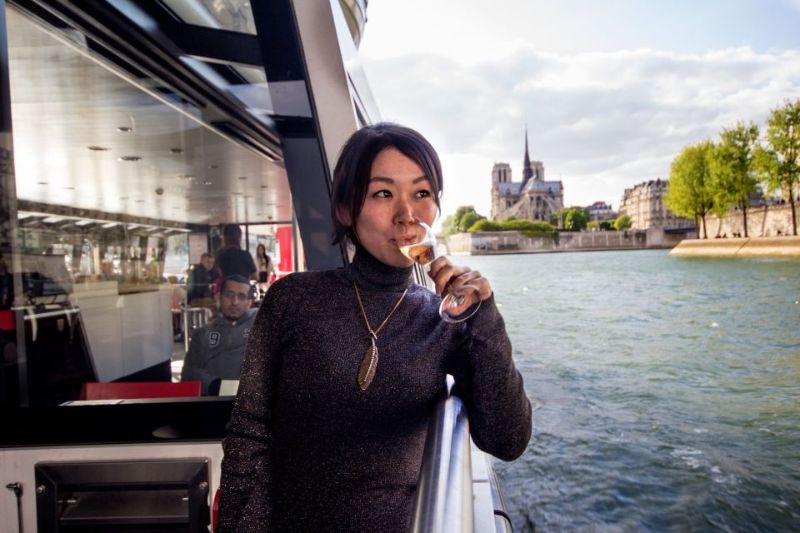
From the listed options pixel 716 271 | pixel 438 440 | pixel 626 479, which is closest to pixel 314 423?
pixel 438 440

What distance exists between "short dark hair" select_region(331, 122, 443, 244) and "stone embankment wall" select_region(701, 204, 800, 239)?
61.2 metres

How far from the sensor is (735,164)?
178ft

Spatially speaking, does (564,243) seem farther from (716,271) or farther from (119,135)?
(119,135)

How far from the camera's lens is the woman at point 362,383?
1.15 meters

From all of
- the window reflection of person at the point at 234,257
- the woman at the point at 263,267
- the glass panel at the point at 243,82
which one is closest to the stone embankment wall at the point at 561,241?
the woman at the point at 263,267

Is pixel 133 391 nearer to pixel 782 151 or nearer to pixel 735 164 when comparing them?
pixel 782 151

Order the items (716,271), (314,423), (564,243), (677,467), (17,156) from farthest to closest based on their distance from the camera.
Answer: (564,243) → (716,271) → (677,467) → (17,156) → (314,423)

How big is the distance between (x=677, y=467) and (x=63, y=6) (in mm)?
9919

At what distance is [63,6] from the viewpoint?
2.07 metres

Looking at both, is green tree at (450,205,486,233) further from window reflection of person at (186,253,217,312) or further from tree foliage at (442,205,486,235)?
window reflection of person at (186,253,217,312)

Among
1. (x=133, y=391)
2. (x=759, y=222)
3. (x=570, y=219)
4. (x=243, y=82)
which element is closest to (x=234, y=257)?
(x=243, y=82)

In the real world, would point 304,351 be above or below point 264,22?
below

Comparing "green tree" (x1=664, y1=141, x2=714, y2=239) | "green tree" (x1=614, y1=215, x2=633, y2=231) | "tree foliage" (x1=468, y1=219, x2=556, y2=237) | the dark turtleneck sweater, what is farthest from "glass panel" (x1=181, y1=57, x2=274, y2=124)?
"green tree" (x1=614, y1=215, x2=633, y2=231)

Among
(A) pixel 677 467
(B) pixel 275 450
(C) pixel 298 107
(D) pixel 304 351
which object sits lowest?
(A) pixel 677 467
